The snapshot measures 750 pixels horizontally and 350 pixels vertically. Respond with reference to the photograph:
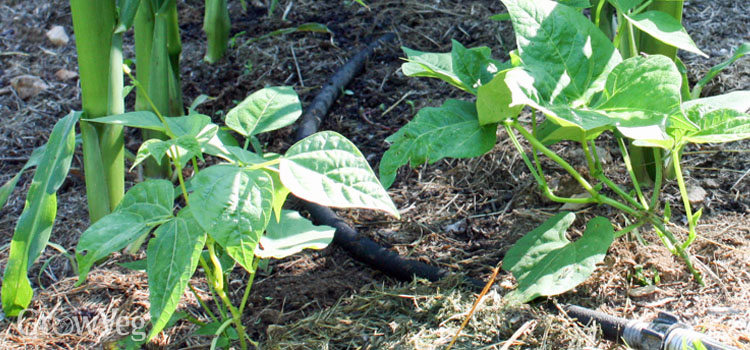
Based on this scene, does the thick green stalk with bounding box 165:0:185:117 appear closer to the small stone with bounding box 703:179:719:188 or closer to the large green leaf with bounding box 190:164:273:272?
the large green leaf with bounding box 190:164:273:272

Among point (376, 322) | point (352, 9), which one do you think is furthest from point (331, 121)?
point (376, 322)

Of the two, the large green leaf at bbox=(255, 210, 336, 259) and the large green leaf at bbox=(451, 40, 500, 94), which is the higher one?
the large green leaf at bbox=(451, 40, 500, 94)

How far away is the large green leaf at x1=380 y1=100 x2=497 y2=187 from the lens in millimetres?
1214

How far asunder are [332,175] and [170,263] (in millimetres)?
288

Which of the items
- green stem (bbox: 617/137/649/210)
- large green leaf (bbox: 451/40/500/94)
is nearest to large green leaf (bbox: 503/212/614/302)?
green stem (bbox: 617/137/649/210)

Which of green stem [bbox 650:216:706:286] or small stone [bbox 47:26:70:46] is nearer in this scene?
green stem [bbox 650:216:706:286]

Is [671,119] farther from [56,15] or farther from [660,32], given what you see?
[56,15]

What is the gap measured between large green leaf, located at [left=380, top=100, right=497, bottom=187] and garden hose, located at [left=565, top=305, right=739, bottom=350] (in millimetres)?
375

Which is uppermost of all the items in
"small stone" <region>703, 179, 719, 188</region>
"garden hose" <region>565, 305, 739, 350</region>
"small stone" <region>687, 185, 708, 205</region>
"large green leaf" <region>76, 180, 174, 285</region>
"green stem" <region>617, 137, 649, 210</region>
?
"large green leaf" <region>76, 180, 174, 285</region>

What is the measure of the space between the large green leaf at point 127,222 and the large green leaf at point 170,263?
34mm

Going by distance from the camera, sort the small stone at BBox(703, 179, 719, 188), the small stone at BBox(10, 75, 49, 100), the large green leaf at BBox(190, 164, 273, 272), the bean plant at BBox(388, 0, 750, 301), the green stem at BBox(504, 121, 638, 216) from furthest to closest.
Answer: the small stone at BBox(10, 75, 49, 100), the small stone at BBox(703, 179, 719, 188), the green stem at BBox(504, 121, 638, 216), the bean plant at BBox(388, 0, 750, 301), the large green leaf at BBox(190, 164, 273, 272)

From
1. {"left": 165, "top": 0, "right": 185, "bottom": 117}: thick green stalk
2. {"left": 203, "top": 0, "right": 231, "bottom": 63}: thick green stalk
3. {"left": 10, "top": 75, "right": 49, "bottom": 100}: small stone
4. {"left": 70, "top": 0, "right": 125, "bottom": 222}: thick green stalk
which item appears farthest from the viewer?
{"left": 10, "top": 75, "right": 49, "bottom": 100}: small stone

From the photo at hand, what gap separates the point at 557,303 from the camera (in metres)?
1.29

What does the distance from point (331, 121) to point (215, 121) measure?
0.38 meters
